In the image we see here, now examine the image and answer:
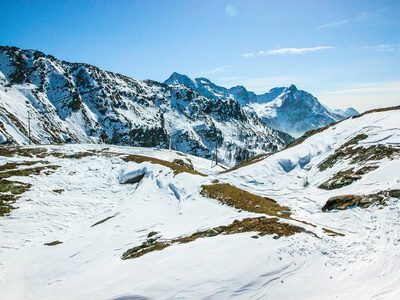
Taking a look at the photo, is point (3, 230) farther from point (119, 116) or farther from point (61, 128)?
point (119, 116)

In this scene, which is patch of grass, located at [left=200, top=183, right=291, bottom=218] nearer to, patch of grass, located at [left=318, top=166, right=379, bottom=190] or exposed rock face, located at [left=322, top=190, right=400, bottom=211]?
exposed rock face, located at [left=322, top=190, right=400, bottom=211]

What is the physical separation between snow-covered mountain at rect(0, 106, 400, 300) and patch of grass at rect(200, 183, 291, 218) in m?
0.14

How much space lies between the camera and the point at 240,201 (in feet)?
54.8

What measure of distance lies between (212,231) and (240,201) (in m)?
5.06

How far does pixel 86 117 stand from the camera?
156m

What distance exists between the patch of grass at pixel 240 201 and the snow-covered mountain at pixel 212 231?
0.44 ft

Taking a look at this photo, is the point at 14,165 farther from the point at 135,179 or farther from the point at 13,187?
the point at 135,179

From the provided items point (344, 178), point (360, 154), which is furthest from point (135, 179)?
point (360, 154)

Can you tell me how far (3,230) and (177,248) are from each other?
15676mm

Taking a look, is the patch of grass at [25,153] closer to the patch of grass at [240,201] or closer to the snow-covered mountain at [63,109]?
the patch of grass at [240,201]

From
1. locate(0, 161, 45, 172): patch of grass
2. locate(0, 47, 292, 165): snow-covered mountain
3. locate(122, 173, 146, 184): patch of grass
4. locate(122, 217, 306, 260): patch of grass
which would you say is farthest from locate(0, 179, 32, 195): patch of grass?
locate(0, 47, 292, 165): snow-covered mountain

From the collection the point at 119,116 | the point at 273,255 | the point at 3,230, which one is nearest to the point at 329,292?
the point at 273,255

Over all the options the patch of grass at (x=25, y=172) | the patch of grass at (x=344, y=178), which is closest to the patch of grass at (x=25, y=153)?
the patch of grass at (x=25, y=172)

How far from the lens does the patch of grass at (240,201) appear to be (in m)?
15.6
